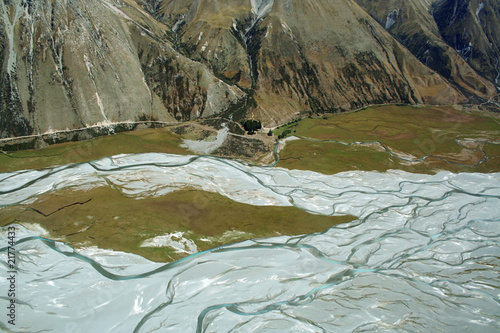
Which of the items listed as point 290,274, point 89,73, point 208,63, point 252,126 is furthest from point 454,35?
point 290,274

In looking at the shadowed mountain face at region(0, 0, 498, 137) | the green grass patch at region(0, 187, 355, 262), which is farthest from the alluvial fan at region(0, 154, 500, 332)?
the shadowed mountain face at region(0, 0, 498, 137)

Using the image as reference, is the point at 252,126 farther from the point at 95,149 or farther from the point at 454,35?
the point at 454,35

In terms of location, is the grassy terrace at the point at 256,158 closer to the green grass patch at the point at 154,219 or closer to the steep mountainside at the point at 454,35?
the green grass patch at the point at 154,219

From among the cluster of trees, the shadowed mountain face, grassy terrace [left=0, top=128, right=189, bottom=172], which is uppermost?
the shadowed mountain face

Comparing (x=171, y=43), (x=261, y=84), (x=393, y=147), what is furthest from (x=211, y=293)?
(x=171, y=43)

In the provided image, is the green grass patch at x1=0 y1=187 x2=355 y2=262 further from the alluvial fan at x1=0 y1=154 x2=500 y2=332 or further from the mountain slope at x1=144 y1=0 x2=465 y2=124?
the mountain slope at x1=144 y1=0 x2=465 y2=124

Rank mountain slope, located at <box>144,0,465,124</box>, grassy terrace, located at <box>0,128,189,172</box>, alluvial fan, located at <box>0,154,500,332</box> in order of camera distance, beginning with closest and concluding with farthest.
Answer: alluvial fan, located at <box>0,154,500,332</box>
grassy terrace, located at <box>0,128,189,172</box>
mountain slope, located at <box>144,0,465,124</box>

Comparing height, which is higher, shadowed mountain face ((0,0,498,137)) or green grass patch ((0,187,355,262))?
shadowed mountain face ((0,0,498,137))
